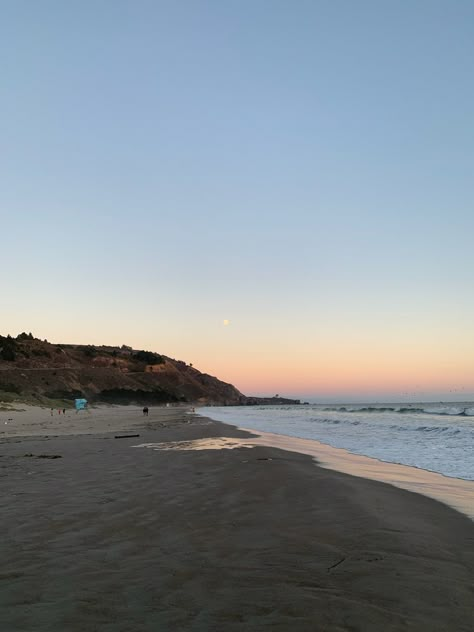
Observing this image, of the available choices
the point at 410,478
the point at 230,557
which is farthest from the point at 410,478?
the point at 230,557

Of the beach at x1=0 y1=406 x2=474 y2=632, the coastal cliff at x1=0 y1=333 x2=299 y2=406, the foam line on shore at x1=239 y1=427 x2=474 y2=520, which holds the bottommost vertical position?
the foam line on shore at x1=239 y1=427 x2=474 y2=520

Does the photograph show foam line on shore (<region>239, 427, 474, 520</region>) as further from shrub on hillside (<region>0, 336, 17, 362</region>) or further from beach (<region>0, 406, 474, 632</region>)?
shrub on hillside (<region>0, 336, 17, 362</region>)

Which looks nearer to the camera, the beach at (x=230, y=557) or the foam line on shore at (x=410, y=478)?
the beach at (x=230, y=557)

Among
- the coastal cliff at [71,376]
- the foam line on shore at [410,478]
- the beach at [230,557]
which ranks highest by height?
the coastal cliff at [71,376]

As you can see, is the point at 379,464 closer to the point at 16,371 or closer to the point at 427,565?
the point at 427,565

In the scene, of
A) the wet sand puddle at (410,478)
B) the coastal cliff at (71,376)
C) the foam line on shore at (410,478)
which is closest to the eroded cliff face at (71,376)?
the coastal cliff at (71,376)

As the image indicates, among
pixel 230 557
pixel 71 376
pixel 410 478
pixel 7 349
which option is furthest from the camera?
pixel 71 376

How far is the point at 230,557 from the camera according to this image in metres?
5.52

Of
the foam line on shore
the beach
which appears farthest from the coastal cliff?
the beach

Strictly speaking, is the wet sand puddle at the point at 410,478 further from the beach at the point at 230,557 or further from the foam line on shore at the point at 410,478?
the beach at the point at 230,557

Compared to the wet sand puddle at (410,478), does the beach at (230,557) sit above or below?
above

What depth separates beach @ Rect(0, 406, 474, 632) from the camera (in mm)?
3930

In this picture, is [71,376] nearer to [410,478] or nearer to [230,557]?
[410,478]

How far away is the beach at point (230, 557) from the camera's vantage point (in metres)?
3.93
